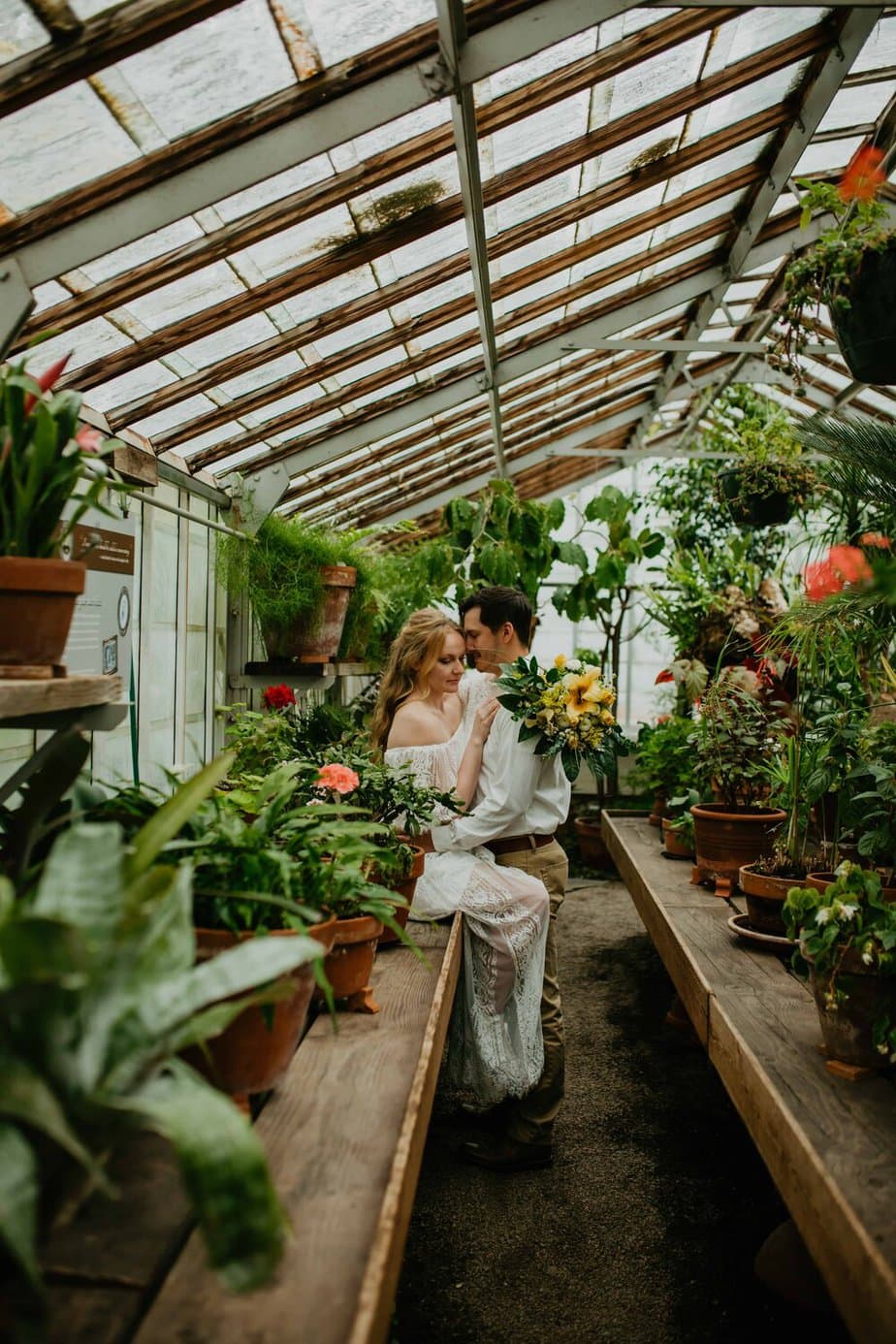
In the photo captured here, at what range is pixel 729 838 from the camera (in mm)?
3285

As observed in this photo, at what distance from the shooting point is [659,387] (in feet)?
25.5

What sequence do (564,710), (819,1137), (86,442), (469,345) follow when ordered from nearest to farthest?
(86,442), (819,1137), (564,710), (469,345)

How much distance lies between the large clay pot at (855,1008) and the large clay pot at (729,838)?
135 cm

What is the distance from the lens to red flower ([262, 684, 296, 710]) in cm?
388

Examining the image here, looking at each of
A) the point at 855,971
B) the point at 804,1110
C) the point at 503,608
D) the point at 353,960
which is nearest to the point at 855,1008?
the point at 855,971

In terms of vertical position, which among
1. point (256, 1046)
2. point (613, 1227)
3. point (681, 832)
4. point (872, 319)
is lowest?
point (613, 1227)

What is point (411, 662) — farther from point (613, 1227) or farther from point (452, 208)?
point (613, 1227)

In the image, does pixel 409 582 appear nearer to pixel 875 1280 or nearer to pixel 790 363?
pixel 790 363

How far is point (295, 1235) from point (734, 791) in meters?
2.47

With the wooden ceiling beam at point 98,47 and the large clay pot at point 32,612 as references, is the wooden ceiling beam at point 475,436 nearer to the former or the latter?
the wooden ceiling beam at point 98,47

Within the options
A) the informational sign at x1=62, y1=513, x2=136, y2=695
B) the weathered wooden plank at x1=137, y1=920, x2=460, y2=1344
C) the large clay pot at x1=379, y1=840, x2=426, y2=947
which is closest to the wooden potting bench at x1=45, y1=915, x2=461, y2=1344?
the weathered wooden plank at x1=137, y1=920, x2=460, y2=1344

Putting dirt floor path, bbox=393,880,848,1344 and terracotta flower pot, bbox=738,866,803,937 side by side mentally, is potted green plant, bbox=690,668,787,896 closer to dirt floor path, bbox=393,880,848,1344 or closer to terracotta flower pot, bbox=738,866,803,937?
terracotta flower pot, bbox=738,866,803,937

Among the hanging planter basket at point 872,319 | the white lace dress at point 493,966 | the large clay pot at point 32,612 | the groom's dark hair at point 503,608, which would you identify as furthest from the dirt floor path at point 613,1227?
the hanging planter basket at point 872,319

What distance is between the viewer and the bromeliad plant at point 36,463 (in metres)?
1.24
